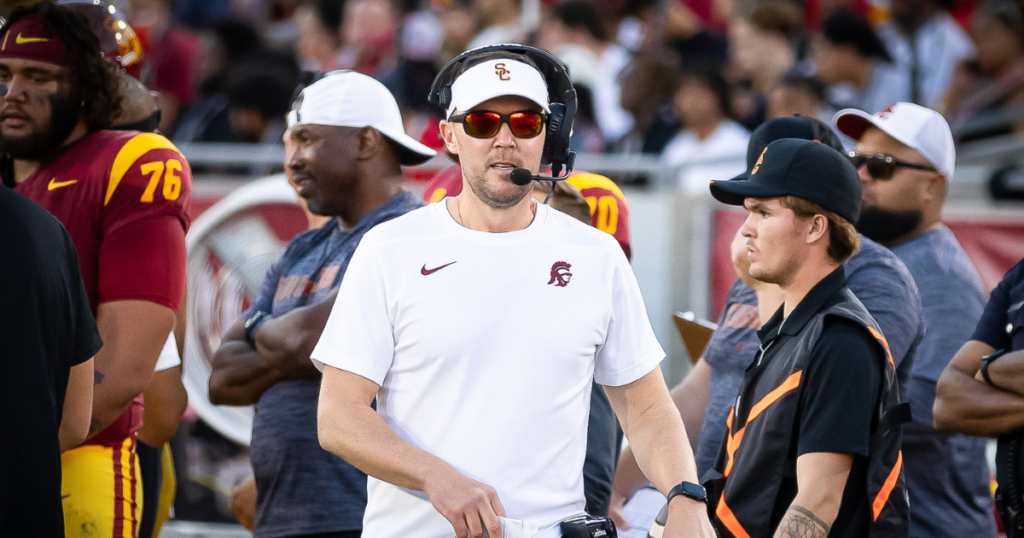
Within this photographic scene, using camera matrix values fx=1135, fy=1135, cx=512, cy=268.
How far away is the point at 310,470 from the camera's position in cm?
373

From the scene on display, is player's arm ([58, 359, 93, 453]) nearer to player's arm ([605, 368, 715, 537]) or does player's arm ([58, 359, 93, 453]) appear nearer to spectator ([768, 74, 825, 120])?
player's arm ([605, 368, 715, 537])

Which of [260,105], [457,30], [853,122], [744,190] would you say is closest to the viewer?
[744,190]

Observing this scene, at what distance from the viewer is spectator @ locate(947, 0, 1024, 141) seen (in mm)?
7426

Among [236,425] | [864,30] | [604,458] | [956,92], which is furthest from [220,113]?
[604,458]

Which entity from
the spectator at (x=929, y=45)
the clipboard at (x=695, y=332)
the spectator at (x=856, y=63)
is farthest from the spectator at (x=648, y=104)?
the clipboard at (x=695, y=332)

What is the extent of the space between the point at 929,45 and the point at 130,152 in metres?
6.87

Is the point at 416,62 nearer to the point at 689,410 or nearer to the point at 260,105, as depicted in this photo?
the point at 260,105

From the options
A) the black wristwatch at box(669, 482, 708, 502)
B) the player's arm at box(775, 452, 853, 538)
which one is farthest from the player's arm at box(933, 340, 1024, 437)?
the black wristwatch at box(669, 482, 708, 502)

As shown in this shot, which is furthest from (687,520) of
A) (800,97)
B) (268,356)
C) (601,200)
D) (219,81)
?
(219,81)

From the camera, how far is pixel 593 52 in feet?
29.5

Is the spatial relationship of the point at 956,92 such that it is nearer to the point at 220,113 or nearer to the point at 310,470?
the point at 220,113

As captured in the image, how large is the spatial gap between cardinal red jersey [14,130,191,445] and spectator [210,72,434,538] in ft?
1.27

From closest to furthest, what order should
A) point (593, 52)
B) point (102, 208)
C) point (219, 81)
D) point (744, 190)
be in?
point (744, 190)
point (102, 208)
point (593, 52)
point (219, 81)

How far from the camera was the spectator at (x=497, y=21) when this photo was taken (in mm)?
9477
